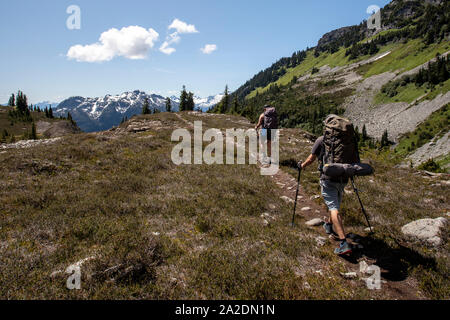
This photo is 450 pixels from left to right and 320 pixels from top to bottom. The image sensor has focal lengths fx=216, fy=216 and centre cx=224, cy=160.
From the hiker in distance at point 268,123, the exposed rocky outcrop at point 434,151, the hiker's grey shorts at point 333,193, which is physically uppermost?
the hiker in distance at point 268,123

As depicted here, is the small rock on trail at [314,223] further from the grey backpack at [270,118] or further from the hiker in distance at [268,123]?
the grey backpack at [270,118]

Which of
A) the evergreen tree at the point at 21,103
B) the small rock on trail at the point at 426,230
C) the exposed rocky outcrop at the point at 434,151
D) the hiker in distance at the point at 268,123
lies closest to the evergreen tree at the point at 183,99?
the exposed rocky outcrop at the point at 434,151

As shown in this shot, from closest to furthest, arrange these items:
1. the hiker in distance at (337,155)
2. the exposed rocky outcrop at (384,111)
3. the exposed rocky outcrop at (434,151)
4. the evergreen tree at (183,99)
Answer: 1. the hiker in distance at (337,155)
2. the exposed rocky outcrop at (434,151)
3. the evergreen tree at (183,99)
4. the exposed rocky outcrop at (384,111)

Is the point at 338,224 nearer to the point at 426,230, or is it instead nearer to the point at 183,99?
the point at 426,230

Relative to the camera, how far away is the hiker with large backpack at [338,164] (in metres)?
5.04

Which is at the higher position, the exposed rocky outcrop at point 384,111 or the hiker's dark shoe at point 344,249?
the exposed rocky outcrop at point 384,111

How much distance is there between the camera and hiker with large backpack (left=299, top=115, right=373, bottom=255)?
5.04 metres

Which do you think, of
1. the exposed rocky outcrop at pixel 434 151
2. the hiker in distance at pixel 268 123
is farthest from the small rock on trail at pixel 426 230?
the exposed rocky outcrop at pixel 434 151

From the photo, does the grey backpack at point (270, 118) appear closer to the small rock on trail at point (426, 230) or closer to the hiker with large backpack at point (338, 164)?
the hiker with large backpack at point (338, 164)

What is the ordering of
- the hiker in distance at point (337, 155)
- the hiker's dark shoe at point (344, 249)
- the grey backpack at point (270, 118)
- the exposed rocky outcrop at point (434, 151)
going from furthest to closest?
the exposed rocky outcrop at point (434, 151), the grey backpack at point (270, 118), the hiker in distance at point (337, 155), the hiker's dark shoe at point (344, 249)

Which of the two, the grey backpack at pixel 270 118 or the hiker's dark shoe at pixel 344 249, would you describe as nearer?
the hiker's dark shoe at pixel 344 249

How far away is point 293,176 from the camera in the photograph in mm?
11734

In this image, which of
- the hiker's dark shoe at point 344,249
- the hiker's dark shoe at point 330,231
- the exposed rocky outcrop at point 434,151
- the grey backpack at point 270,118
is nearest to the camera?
the hiker's dark shoe at point 344,249
